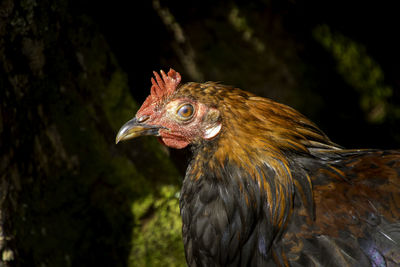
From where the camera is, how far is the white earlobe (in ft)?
7.86

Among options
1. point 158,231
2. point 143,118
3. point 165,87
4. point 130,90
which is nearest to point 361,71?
point 130,90

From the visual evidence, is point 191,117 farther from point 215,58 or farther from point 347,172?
point 215,58

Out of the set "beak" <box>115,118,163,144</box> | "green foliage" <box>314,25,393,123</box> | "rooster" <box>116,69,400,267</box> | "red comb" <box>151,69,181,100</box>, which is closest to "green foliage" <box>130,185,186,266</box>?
"rooster" <box>116,69,400,267</box>

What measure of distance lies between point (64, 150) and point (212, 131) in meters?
1.93

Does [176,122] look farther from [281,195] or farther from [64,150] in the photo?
[64,150]

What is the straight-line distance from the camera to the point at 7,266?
2.94 metres

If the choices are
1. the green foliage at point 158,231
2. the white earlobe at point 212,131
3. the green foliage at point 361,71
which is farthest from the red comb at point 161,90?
the green foliage at point 361,71

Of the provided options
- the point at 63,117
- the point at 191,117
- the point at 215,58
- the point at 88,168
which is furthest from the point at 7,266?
the point at 215,58

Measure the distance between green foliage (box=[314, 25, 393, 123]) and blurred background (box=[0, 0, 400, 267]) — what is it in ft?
0.05

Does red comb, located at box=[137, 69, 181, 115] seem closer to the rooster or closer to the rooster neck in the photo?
the rooster

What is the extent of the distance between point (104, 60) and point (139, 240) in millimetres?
1894

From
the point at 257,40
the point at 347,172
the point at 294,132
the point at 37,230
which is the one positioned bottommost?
the point at 347,172

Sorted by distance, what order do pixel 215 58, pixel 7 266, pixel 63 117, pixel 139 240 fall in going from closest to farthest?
pixel 7 266, pixel 63 117, pixel 139 240, pixel 215 58

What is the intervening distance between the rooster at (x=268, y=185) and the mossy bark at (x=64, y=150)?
135cm
